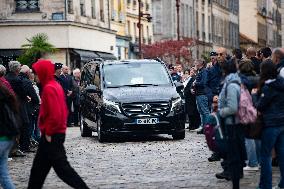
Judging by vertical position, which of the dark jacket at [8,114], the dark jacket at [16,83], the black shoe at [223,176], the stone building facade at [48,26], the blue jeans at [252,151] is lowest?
the black shoe at [223,176]

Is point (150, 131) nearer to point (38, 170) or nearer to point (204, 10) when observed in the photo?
point (38, 170)

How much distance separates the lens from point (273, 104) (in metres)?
11.9

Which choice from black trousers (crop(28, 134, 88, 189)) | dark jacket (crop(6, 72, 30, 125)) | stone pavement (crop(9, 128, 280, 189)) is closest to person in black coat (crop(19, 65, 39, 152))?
dark jacket (crop(6, 72, 30, 125))

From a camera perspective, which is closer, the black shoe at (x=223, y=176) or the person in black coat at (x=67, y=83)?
the black shoe at (x=223, y=176)

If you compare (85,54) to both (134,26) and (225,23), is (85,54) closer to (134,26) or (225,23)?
(134,26)

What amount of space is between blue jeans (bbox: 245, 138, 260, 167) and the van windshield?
800 cm

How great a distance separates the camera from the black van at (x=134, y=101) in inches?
855

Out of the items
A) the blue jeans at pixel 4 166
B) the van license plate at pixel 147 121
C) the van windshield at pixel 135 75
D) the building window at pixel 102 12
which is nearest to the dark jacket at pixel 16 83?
the van license plate at pixel 147 121

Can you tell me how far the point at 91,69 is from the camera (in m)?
25.6

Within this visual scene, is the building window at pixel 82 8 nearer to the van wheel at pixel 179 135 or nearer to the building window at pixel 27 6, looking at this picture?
the building window at pixel 27 6

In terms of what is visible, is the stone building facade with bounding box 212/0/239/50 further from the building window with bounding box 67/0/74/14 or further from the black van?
the black van

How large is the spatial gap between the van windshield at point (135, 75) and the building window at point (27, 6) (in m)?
27.2

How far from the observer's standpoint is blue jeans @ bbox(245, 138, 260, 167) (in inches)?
573

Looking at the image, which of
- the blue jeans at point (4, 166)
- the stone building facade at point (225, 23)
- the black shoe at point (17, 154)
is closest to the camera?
the blue jeans at point (4, 166)
